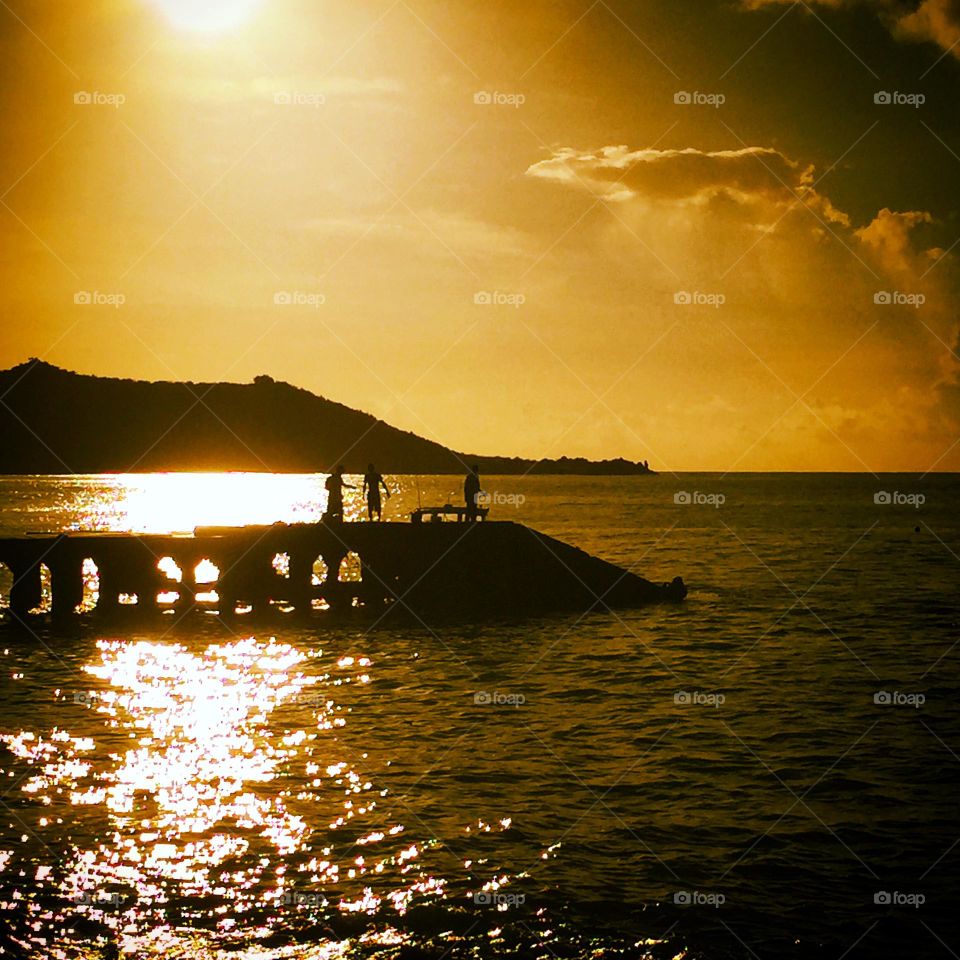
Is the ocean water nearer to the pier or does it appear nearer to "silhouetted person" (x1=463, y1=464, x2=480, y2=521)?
the pier

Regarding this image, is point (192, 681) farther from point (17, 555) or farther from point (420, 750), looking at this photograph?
point (17, 555)

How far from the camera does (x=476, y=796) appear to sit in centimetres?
1430

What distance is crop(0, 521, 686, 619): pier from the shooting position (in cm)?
3381

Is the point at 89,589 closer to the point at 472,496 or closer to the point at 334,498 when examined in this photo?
the point at 334,498

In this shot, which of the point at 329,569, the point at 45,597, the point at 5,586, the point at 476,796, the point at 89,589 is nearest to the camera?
the point at 476,796

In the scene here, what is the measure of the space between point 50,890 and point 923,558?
62.6 metres

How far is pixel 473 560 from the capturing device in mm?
34250

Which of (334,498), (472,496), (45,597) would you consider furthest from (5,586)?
(472,496)

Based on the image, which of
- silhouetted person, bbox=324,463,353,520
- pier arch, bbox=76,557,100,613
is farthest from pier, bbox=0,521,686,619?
silhouetted person, bbox=324,463,353,520

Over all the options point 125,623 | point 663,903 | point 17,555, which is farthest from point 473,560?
point 663,903

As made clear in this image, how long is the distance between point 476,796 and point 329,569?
864 inches

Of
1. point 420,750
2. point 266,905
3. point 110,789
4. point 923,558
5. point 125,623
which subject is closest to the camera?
point 266,905

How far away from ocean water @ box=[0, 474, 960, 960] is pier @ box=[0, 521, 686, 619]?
4.89 meters

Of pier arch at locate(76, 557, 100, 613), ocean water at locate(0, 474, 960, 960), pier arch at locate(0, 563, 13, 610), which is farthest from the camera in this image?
pier arch at locate(0, 563, 13, 610)
